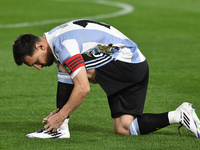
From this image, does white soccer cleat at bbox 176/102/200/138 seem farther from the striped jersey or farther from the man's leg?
the striped jersey

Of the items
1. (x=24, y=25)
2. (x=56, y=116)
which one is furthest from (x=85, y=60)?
(x=24, y=25)

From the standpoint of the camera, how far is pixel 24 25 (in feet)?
43.0

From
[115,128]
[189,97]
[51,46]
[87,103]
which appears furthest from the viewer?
[189,97]

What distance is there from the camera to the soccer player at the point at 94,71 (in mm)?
3381

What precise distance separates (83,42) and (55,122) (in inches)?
27.9

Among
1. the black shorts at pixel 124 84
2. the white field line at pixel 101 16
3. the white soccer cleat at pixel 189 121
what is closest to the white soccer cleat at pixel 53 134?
the black shorts at pixel 124 84

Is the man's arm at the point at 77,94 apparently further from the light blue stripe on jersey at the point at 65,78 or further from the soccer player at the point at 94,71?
the light blue stripe on jersey at the point at 65,78

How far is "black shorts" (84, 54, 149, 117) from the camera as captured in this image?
3.66 meters

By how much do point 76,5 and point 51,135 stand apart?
597 inches

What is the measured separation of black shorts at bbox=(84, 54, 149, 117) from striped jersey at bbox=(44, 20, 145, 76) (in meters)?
0.06

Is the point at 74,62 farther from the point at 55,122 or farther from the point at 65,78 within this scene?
the point at 55,122

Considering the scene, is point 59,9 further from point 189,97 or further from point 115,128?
point 115,128

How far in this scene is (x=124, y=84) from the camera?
3.74 metres

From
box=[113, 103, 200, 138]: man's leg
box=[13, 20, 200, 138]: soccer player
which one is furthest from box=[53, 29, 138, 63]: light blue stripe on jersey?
box=[113, 103, 200, 138]: man's leg
